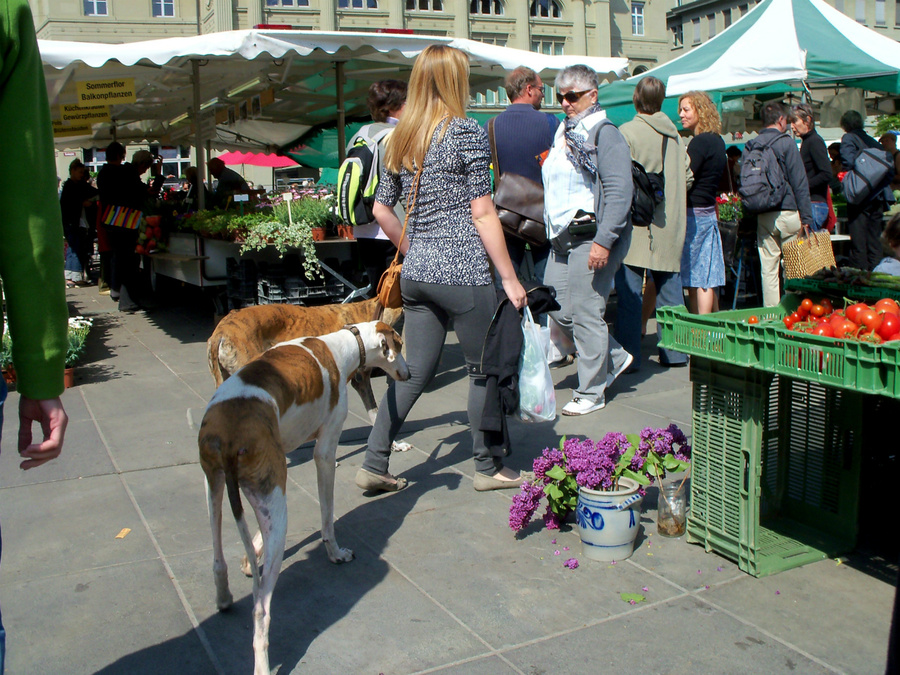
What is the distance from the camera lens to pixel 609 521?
3.50m

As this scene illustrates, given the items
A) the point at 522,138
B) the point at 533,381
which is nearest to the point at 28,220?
the point at 533,381

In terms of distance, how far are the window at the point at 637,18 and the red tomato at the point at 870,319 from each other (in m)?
57.1

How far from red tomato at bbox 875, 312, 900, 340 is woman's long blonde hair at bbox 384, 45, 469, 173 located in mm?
2115

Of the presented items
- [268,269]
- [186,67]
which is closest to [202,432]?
[268,269]

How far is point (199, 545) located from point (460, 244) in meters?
1.89

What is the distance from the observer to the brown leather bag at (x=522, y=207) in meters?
5.95

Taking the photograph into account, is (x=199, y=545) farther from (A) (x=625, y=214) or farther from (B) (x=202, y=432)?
(A) (x=625, y=214)

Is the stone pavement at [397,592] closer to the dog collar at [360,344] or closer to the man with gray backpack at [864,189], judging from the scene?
the dog collar at [360,344]

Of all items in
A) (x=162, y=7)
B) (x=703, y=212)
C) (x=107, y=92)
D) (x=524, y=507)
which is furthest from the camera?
(x=162, y=7)

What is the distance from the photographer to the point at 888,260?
425 centimetres

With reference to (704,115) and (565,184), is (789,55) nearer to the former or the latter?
(704,115)

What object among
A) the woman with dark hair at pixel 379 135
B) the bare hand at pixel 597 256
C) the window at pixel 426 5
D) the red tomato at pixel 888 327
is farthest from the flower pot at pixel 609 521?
the window at pixel 426 5

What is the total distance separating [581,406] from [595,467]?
2191 millimetres

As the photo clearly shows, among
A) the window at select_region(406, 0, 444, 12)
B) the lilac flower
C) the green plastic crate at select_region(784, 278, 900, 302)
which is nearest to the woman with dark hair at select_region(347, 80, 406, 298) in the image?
the lilac flower
